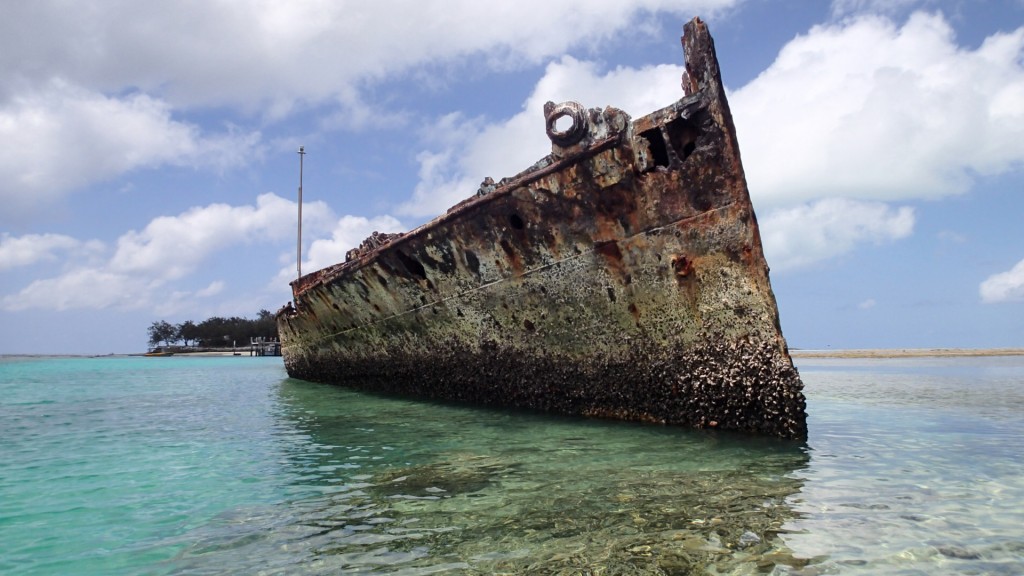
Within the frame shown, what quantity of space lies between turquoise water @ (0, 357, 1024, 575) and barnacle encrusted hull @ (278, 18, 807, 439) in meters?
0.38

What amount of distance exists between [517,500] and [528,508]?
19cm

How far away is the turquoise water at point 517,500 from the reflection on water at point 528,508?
0.05 feet

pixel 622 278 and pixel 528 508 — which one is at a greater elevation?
pixel 622 278

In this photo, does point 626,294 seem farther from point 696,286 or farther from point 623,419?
point 623,419

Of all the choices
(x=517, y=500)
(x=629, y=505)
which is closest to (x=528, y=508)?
(x=517, y=500)

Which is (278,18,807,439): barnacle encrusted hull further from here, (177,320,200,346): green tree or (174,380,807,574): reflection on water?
(177,320,200,346): green tree

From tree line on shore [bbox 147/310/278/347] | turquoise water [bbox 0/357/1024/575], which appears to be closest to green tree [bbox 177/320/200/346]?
tree line on shore [bbox 147/310/278/347]

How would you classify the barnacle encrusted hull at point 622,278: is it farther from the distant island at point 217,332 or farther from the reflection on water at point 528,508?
the distant island at point 217,332

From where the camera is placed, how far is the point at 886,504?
3303 mm

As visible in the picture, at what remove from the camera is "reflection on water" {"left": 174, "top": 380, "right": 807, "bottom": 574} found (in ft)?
8.42

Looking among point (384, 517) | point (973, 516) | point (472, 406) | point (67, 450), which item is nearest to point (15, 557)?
point (384, 517)

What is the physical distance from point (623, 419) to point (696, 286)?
4.87 feet

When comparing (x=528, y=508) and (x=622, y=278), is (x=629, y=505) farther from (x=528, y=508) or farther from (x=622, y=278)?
(x=622, y=278)

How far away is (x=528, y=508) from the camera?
3.27 metres
